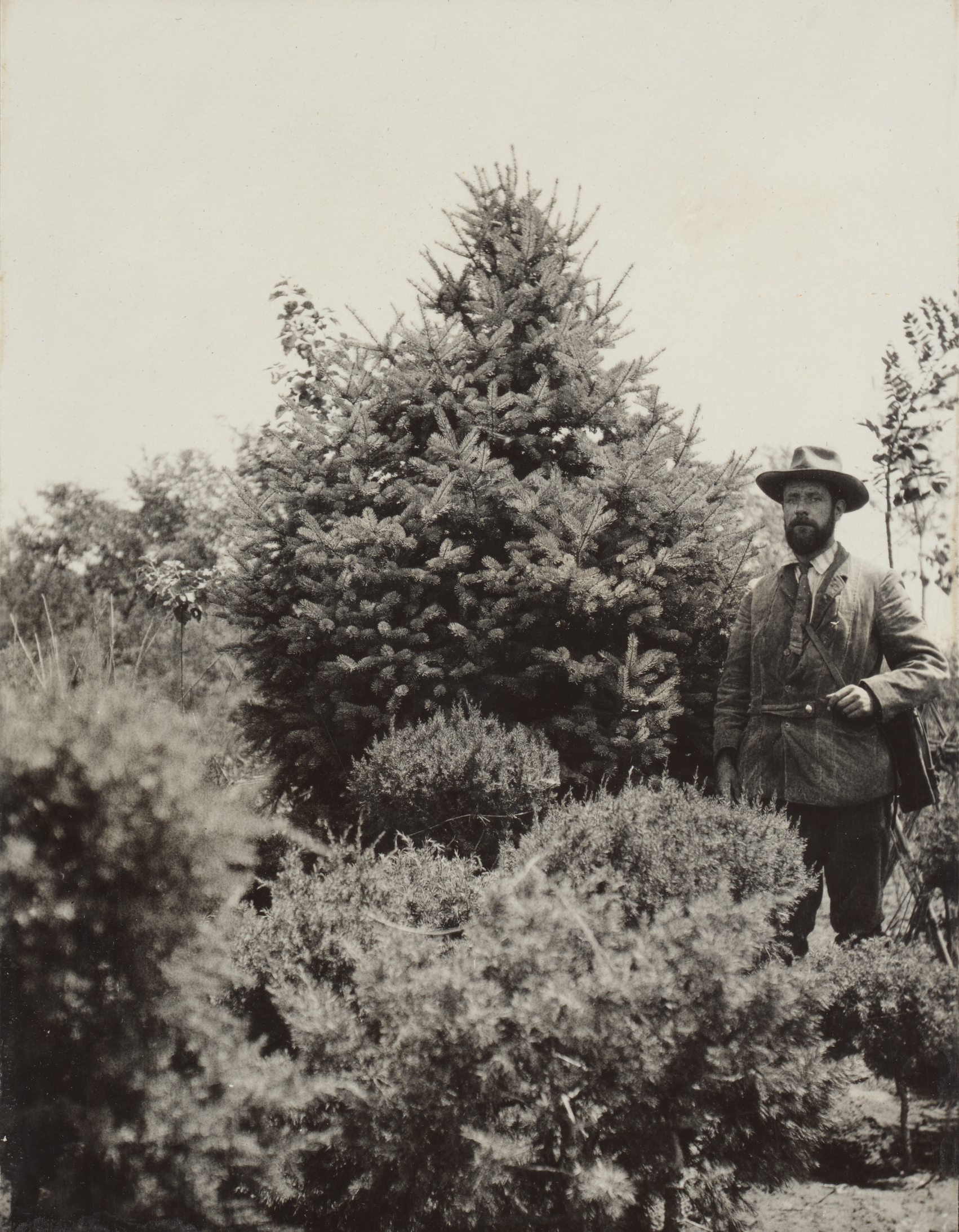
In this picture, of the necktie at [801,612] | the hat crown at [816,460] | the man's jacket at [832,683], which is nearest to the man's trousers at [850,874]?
the man's jacket at [832,683]

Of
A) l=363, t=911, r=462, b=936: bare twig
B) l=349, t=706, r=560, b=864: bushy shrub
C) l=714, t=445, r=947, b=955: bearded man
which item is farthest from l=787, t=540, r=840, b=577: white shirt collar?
l=363, t=911, r=462, b=936: bare twig

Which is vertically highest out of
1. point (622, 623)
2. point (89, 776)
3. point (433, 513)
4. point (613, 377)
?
point (613, 377)

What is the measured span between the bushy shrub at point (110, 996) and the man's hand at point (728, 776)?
2138mm

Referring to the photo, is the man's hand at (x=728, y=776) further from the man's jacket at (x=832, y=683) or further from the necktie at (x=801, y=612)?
the necktie at (x=801, y=612)

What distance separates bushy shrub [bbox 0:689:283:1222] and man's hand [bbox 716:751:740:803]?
2.14 meters

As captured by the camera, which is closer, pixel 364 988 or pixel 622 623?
pixel 364 988

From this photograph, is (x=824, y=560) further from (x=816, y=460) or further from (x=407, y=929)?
(x=407, y=929)

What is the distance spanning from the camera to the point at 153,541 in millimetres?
18031

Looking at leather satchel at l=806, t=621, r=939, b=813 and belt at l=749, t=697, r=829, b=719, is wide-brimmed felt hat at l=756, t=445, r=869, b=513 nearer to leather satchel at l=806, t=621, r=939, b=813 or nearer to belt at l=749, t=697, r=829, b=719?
leather satchel at l=806, t=621, r=939, b=813

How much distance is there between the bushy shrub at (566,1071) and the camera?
2.57 meters

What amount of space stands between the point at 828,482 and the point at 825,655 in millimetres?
743

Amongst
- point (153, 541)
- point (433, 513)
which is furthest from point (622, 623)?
point (153, 541)

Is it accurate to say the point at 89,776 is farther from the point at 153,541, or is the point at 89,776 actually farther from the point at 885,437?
the point at 153,541

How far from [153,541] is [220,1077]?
1631 centimetres
